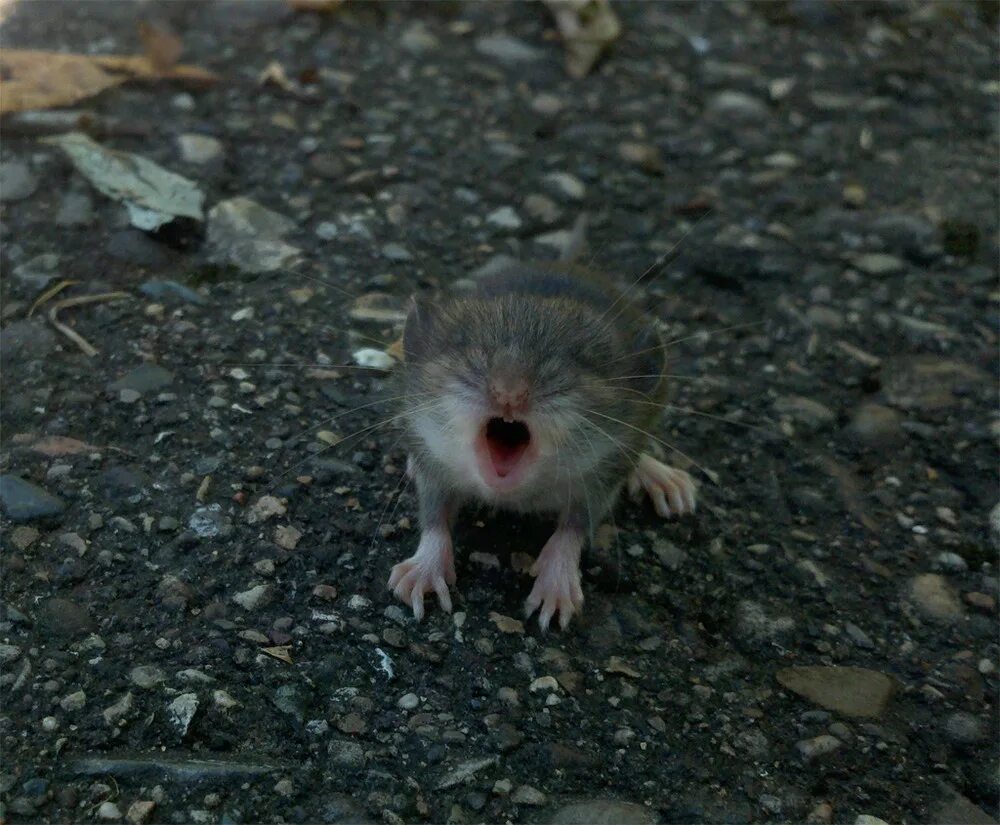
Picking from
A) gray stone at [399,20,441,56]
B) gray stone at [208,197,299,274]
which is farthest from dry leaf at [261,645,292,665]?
gray stone at [399,20,441,56]

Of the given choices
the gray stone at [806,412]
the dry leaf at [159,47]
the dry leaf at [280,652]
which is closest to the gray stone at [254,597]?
the dry leaf at [280,652]

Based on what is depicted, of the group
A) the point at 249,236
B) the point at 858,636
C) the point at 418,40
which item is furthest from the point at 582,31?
the point at 858,636

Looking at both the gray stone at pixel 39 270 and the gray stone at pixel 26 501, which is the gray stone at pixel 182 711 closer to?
the gray stone at pixel 26 501

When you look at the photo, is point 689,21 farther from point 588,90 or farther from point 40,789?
point 40,789

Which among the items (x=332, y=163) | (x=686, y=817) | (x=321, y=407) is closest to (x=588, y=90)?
(x=332, y=163)

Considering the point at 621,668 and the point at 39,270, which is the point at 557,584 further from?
the point at 39,270

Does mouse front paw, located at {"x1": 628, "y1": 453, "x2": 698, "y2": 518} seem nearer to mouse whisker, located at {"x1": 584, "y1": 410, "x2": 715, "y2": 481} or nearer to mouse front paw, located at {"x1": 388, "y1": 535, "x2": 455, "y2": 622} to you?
mouse whisker, located at {"x1": 584, "y1": 410, "x2": 715, "y2": 481}
